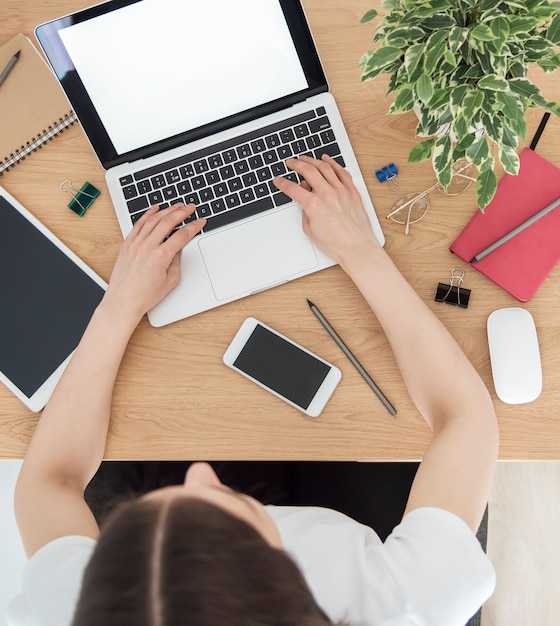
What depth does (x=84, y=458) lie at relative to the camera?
32.4 inches

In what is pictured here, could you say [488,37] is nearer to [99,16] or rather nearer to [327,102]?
[327,102]

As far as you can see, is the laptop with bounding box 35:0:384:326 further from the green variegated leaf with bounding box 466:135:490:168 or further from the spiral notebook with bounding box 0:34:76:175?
the green variegated leaf with bounding box 466:135:490:168

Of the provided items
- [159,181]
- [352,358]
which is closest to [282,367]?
[352,358]

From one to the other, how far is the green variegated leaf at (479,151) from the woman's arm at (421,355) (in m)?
0.21

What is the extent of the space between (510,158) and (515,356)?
0.95ft

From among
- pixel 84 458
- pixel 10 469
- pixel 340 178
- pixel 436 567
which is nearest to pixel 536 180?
pixel 340 178

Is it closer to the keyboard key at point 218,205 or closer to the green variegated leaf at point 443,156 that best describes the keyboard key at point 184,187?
the keyboard key at point 218,205

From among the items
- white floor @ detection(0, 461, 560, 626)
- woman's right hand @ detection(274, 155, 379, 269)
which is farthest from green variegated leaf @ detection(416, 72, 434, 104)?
white floor @ detection(0, 461, 560, 626)

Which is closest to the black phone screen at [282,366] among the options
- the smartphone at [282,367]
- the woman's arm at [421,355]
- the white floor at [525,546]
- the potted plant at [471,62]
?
the smartphone at [282,367]

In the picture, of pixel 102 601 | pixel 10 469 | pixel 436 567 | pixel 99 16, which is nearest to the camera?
pixel 102 601

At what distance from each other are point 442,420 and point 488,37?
482 millimetres

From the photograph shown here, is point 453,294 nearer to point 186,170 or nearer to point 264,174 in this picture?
point 264,174

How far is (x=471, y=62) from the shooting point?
64cm

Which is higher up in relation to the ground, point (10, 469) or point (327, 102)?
point (327, 102)
